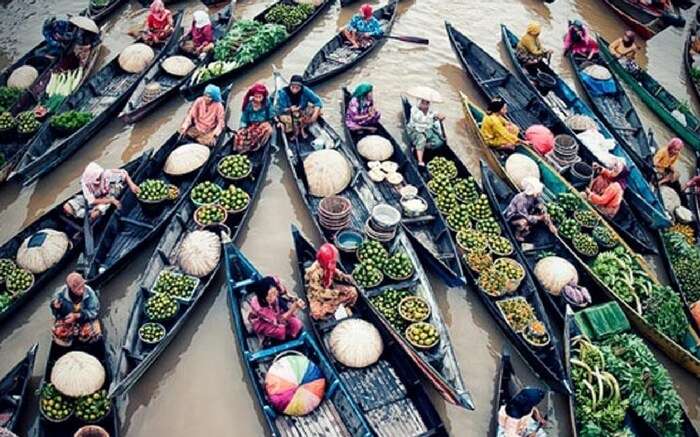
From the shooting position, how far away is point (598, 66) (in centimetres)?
1505

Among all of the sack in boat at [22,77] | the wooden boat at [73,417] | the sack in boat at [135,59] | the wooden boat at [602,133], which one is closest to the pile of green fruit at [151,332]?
the wooden boat at [73,417]

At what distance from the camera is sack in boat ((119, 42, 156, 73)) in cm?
1402

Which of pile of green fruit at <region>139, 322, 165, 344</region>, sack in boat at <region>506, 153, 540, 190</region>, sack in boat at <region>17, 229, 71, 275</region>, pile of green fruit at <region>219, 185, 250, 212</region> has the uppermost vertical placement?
sack in boat at <region>506, 153, 540, 190</region>

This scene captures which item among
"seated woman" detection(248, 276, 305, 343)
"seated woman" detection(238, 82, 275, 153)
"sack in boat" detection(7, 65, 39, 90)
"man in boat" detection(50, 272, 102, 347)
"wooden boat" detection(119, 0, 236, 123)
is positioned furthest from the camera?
"sack in boat" detection(7, 65, 39, 90)

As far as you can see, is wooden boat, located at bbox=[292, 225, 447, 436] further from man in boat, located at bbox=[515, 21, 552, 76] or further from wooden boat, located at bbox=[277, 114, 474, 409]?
man in boat, located at bbox=[515, 21, 552, 76]

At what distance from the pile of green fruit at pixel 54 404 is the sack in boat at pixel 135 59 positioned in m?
8.47

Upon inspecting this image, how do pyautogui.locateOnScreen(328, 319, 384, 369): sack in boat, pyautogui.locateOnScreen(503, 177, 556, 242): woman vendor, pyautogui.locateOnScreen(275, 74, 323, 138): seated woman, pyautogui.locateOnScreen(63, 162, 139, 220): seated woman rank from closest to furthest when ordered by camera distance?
pyautogui.locateOnScreen(328, 319, 384, 369): sack in boat, pyautogui.locateOnScreen(63, 162, 139, 220): seated woman, pyautogui.locateOnScreen(503, 177, 556, 242): woman vendor, pyautogui.locateOnScreen(275, 74, 323, 138): seated woman

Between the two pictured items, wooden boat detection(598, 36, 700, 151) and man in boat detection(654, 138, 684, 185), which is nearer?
man in boat detection(654, 138, 684, 185)

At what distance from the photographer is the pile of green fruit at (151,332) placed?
28.8 feet

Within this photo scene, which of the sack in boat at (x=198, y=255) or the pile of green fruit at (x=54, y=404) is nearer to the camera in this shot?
the pile of green fruit at (x=54, y=404)

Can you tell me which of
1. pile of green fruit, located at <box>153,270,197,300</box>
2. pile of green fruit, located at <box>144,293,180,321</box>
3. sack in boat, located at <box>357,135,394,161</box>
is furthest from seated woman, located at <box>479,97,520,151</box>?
pile of green fruit, located at <box>144,293,180,321</box>

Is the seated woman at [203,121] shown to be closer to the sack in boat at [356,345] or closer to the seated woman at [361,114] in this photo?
the seated woman at [361,114]

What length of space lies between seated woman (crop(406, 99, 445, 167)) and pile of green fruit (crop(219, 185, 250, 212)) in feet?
12.1

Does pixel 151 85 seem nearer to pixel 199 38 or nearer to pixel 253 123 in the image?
pixel 199 38
